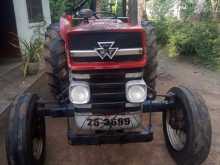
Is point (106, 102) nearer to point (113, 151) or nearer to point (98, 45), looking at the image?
point (98, 45)

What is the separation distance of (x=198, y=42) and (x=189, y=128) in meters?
5.45

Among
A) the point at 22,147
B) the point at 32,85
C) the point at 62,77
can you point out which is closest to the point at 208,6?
the point at 32,85

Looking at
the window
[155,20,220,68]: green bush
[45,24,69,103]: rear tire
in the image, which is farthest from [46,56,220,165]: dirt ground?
the window

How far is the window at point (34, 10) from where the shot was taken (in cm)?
756

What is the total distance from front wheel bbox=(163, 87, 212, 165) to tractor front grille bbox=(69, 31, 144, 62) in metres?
0.70

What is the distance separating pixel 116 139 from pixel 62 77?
1.35 meters

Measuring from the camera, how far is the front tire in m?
2.50

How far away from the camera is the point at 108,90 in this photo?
2.69 meters

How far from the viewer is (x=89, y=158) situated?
324 cm

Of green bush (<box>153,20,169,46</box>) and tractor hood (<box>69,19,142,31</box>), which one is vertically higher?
tractor hood (<box>69,19,142,31</box>)

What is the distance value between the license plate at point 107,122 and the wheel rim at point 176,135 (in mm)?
544

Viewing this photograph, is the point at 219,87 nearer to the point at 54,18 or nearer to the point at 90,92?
the point at 90,92

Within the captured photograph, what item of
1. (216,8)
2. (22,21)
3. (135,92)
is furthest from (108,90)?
(216,8)

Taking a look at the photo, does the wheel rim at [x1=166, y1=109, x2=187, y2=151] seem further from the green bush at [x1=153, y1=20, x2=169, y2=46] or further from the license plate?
the green bush at [x1=153, y1=20, x2=169, y2=46]
